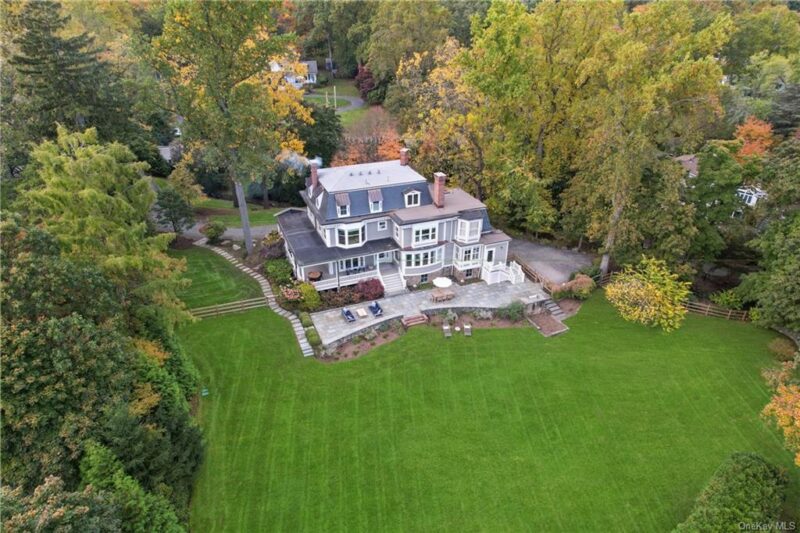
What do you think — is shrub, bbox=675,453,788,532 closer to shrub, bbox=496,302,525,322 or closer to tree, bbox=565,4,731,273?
shrub, bbox=496,302,525,322

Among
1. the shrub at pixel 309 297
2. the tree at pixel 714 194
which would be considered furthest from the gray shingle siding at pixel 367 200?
the tree at pixel 714 194

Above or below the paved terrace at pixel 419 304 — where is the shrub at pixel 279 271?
above

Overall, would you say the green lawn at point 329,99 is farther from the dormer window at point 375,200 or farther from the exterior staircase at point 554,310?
the exterior staircase at point 554,310

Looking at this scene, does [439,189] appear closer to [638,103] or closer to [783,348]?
[638,103]

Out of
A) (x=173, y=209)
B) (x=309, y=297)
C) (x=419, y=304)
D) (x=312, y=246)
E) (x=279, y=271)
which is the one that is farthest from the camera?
(x=173, y=209)

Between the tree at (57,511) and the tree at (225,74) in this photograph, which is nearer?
the tree at (57,511)

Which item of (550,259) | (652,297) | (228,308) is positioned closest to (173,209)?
(228,308)

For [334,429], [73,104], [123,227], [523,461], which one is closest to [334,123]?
[73,104]
